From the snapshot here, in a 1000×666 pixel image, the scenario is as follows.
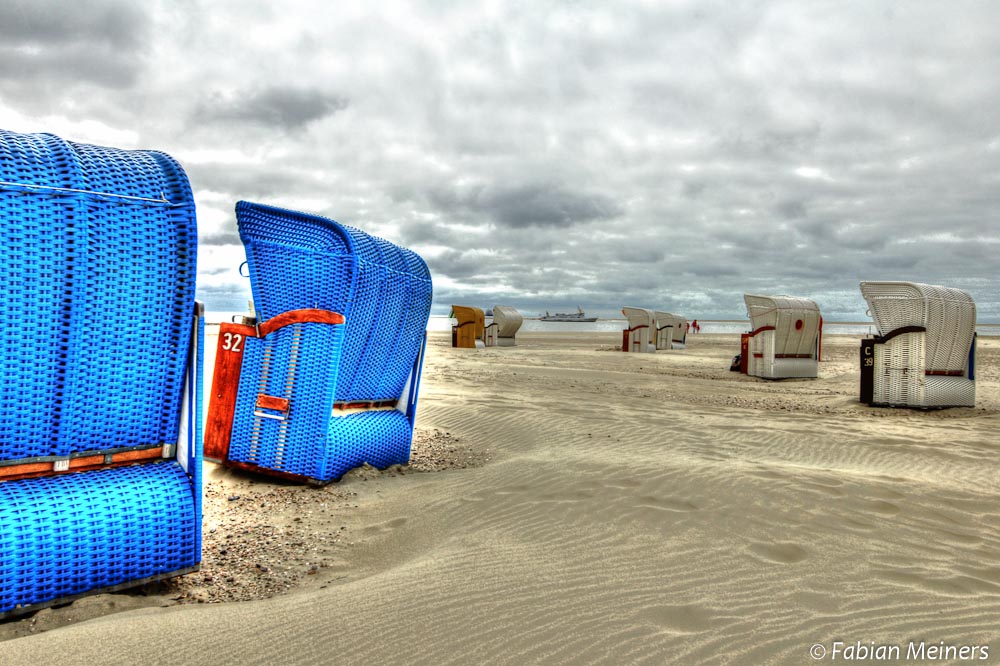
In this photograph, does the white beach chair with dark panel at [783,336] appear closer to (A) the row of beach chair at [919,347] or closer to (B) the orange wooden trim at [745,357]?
(B) the orange wooden trim at [745,357]

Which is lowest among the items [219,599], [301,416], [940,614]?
[219,599]

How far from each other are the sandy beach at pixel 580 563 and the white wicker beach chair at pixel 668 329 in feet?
86.3

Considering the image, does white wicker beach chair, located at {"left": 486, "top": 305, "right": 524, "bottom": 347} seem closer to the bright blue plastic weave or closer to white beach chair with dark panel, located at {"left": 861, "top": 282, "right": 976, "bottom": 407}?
white beach chair with dark panel, located at {"left": 861, "top": 282, "right": 976, "bottom": 407}

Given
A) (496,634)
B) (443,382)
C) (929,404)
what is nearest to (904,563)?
(496,634)

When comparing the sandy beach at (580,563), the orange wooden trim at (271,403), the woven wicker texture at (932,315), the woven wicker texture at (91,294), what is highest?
the woven wicker texture at (932,315)

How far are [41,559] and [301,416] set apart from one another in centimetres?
284

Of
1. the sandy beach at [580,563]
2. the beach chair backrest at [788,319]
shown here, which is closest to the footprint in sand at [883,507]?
the sandy beach at [580,563]

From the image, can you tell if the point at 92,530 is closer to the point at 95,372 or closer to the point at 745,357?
the point at 95,372

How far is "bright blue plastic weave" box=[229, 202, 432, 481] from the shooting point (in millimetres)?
5738

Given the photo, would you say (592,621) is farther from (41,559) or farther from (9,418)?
(9,418)

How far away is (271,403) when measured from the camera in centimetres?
589

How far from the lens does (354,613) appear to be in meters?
3.06

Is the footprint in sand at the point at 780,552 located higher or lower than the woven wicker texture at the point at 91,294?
lower

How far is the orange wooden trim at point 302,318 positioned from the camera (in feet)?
18.6
